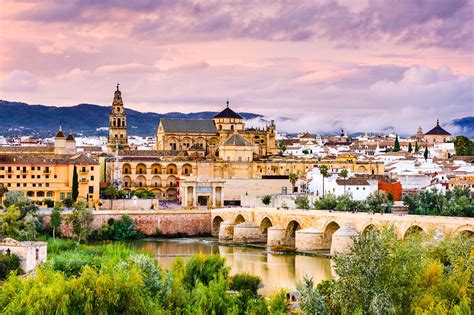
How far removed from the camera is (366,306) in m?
23.1

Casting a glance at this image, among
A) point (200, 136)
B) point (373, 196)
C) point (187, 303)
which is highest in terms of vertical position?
point (200, 136)

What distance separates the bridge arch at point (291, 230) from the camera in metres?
52.3

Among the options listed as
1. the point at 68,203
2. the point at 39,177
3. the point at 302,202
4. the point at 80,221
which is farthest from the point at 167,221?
the point at 39,177

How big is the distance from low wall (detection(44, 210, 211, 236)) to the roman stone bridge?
0.77 metres

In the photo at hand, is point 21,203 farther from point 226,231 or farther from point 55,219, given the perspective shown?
point 226,231

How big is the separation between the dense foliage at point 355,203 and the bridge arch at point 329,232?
539 centimetres

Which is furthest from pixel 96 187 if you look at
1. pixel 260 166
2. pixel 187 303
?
pixel 187 303

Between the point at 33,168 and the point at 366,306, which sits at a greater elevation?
the point at 33,168

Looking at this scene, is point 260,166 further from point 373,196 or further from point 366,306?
point 366,306

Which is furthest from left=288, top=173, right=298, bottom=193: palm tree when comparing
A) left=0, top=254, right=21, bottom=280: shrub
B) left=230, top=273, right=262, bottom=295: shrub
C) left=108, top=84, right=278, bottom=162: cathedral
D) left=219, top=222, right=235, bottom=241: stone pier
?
left=0, top=254, right=21, bottom=280: shrub

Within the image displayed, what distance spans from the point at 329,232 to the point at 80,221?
14.4 meters

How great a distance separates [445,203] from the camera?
53.3 metres

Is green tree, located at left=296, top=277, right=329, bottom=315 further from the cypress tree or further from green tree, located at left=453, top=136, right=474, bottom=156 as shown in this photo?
green tree, located at left=453, top=136, right=474, bottom=156

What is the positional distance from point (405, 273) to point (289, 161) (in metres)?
52.8
